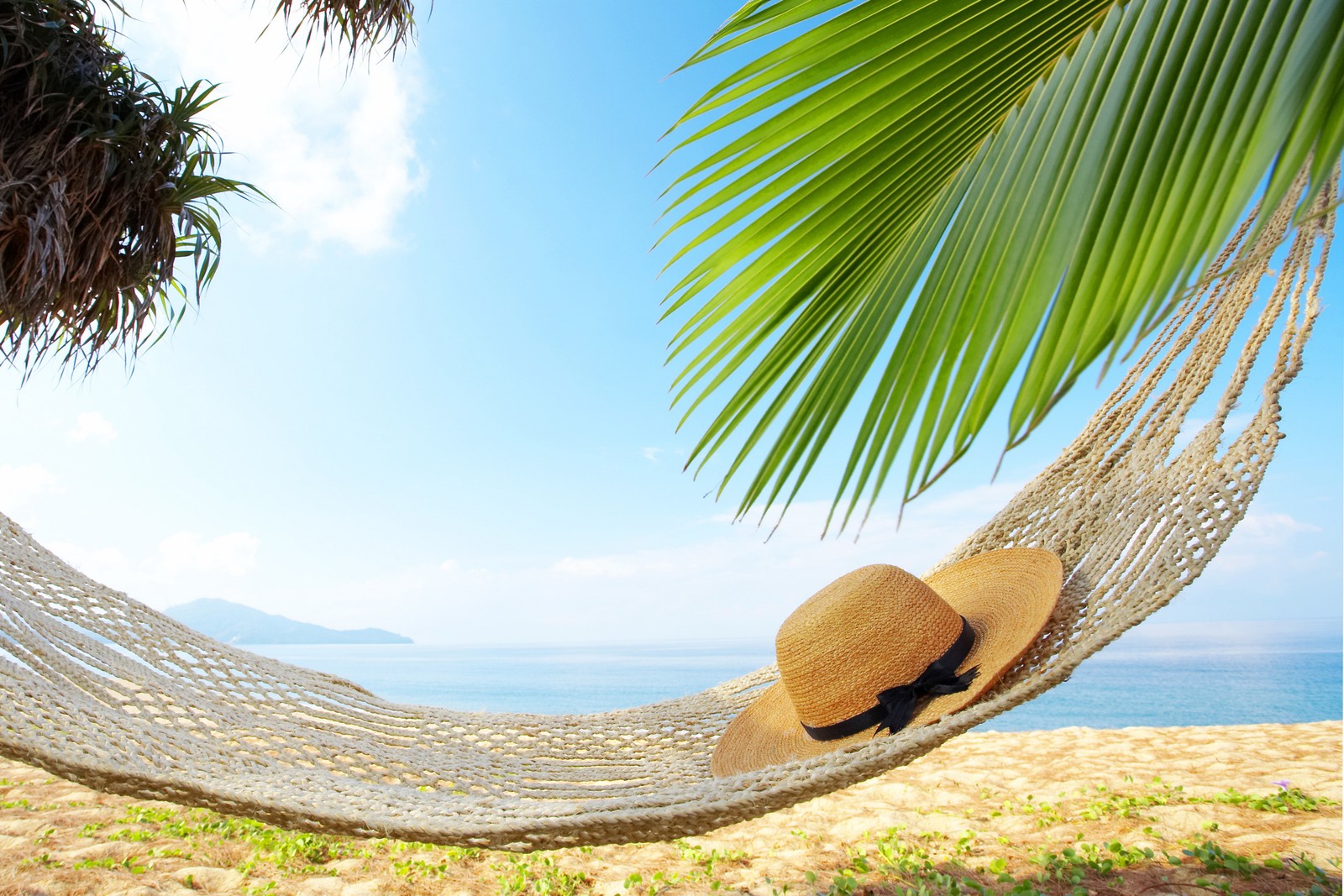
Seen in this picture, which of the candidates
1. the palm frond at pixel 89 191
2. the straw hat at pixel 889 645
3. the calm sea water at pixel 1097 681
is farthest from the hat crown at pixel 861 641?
the calm sea water at pixel 1097 681

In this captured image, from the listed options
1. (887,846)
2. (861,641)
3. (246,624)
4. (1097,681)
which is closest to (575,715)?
(861,641)

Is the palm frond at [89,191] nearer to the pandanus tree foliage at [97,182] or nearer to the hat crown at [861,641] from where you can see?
the pandanus tree foliage at [97,182]

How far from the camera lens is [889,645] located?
144cm

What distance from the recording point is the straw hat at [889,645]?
1373 mm

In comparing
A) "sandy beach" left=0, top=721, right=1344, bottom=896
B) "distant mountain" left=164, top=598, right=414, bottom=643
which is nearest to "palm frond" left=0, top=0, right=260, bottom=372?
"sandy beach" left=0, top=721, right=1344, bottom=896

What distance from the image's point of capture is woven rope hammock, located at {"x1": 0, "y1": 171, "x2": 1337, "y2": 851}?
1.01 m

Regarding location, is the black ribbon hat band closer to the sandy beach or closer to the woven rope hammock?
the woven rope hammock

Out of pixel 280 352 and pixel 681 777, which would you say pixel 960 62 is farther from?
pixel 280 352

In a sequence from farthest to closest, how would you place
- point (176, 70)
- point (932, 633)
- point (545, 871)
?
point (176, 70), point (545, 871), point (932, 633)

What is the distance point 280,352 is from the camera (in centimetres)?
1111

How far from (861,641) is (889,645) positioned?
5 cm

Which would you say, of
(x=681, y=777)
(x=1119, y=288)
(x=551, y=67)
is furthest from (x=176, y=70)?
(x=551, y=67)

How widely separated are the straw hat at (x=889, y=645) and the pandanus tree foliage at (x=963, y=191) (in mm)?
1022

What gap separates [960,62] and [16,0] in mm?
2547
